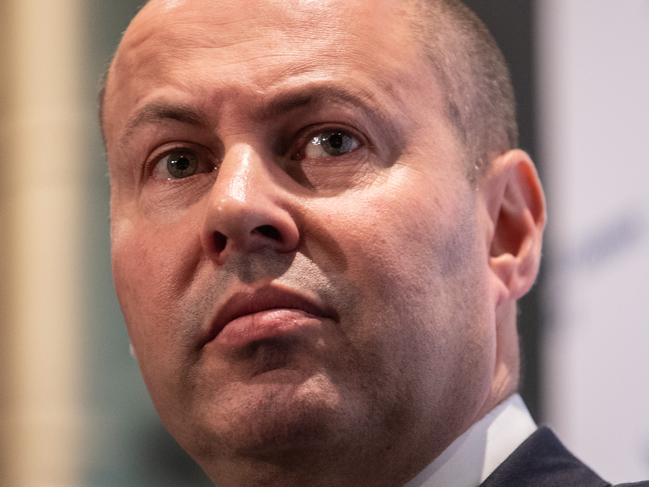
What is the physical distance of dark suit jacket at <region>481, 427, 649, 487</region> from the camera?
1950 millimetres

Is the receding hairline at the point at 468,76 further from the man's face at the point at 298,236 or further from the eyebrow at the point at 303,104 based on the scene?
the eyebrow at the point at 303,104

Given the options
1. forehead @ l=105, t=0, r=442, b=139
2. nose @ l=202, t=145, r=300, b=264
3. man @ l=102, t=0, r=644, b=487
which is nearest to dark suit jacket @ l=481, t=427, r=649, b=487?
man @ l=102, t=0, r=644, b=487

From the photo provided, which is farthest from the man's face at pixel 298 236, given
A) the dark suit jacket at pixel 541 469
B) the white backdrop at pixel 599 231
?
the white backdrop at pixel 599 231

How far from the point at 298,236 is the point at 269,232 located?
0.15 ft

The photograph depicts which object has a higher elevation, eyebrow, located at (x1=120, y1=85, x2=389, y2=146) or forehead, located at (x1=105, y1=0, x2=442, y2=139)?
forehead, located at (x1=105, y1=0, x2=442, y2=139)

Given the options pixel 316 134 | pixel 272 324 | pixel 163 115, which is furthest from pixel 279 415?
pixel 163 115

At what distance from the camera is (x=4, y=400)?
14.6ft

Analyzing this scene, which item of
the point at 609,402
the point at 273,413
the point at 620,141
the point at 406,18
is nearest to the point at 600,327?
the point at 609,402

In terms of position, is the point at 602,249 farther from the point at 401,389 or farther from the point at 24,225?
the point at 24,225

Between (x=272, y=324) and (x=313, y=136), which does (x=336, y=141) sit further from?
(x=272, y=324)

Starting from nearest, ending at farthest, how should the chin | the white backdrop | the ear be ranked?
the chin, the ear, the white backdrop

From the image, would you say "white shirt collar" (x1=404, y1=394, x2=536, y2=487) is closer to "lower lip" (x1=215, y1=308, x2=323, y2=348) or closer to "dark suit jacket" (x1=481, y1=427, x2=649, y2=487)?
"dark suit jacket" (x1=481, y1=427, x2=649, y2=487)

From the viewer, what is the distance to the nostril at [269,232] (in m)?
1.84

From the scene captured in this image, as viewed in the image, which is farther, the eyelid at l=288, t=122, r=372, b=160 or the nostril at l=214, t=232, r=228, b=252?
the eyelid at l=288, t=122, r=372, b=160
